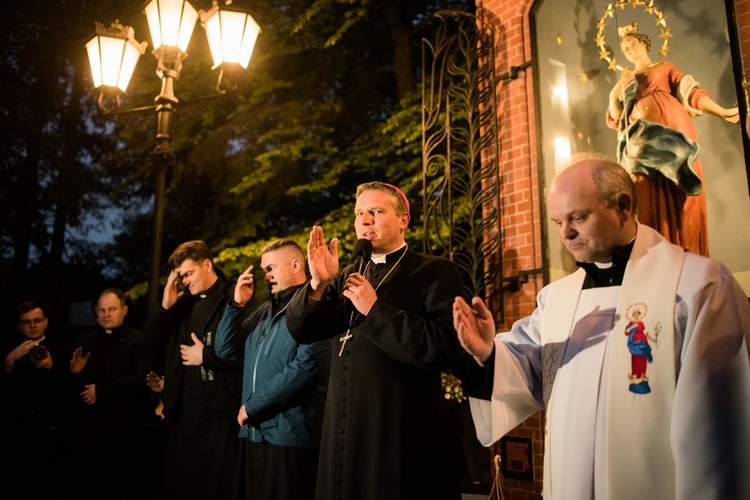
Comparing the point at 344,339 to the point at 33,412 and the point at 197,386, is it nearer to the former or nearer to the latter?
the point at 197,386

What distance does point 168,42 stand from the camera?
5.86 metres

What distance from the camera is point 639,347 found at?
2.44 meters

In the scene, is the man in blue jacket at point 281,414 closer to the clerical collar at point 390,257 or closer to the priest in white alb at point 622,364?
the clerical collar at point 390,257

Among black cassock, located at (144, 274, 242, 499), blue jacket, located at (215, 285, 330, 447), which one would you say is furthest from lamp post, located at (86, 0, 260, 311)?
blue jacket, located at (215, 285, 330, 447)

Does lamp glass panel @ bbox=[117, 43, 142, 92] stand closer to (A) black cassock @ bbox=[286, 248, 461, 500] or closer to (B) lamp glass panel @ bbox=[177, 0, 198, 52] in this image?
Result: (B) lamp glass panel @ bbox=[177, 0, 198, 52]

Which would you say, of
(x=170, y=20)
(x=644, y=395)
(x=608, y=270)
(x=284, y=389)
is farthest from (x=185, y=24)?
(x=644, y=395)

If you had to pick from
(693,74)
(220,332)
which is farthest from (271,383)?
(693,74)

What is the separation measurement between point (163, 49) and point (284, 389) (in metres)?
3.55

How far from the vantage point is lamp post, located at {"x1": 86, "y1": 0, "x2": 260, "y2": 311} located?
18.9 ft

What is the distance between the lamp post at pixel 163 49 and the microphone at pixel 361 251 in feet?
8.99

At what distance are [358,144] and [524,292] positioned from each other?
20.5 ft

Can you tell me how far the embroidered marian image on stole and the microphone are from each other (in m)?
1.41

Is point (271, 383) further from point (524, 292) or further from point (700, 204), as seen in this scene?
point (700, 204)

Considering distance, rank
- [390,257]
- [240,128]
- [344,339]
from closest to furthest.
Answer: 1. [344,339]
2. [390,257]
3. [240,128]
